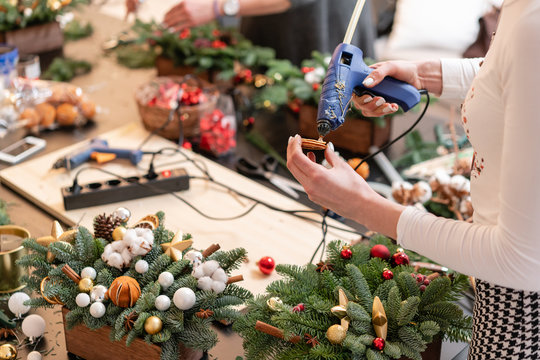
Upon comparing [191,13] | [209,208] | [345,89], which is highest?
[345,89]

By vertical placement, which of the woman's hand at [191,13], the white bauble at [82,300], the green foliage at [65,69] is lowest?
the green foliage at [65,69]

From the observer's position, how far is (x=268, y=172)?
1.54 metres

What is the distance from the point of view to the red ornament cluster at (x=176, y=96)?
5.45 ft

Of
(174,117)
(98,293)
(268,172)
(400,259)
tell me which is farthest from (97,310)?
(174,117)

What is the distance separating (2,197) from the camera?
145cm

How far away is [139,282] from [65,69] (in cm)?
128

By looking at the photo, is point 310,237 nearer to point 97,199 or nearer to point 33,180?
point 97,199

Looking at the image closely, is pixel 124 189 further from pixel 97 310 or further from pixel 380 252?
pixel 380 252

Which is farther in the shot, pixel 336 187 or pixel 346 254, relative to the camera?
pixel 346 254

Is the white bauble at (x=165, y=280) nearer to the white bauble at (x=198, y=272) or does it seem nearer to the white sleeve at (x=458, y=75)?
the white bauble at (x=198, y=272)

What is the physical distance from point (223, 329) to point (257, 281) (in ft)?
0.54

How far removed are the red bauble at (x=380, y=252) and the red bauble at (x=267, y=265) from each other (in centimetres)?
23

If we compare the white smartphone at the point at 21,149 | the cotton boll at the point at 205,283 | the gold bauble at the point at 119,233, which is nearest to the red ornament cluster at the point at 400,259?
the cotton boll at the point at 205,283

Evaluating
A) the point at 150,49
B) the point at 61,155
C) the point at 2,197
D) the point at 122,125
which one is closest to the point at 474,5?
the point at 150,49
